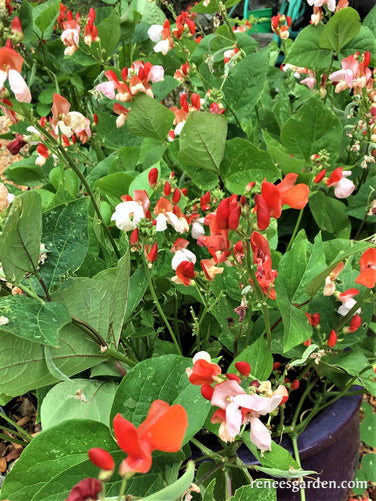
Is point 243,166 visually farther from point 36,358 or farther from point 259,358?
point 36,358

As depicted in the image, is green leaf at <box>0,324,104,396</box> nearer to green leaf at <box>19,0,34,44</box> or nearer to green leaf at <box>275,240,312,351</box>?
green leaf at <box>275,240,312,351</box>

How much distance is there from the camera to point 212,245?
51 cm

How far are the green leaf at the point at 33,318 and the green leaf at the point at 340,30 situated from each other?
73 cm

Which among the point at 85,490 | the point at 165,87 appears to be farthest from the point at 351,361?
the point at 165,87

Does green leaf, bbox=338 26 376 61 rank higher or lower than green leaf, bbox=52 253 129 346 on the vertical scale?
higher

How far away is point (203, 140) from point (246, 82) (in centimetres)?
26

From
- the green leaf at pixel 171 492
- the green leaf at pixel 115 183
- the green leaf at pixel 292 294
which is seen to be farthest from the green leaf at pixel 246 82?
the green leaf at pixel 171 492

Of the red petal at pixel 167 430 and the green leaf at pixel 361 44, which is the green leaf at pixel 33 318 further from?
the green leaf at pixel 361 44

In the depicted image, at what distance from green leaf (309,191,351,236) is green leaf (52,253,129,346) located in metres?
0.50

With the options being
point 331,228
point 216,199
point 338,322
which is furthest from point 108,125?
point 338,322

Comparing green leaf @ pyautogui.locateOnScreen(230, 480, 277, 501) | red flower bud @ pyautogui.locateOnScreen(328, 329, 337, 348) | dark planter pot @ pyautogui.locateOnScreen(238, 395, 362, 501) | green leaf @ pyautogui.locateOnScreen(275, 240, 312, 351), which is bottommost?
dark planter pot @ pyautogui.locateOnScreen(238, 395, 362, 501)

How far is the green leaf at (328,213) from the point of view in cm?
89

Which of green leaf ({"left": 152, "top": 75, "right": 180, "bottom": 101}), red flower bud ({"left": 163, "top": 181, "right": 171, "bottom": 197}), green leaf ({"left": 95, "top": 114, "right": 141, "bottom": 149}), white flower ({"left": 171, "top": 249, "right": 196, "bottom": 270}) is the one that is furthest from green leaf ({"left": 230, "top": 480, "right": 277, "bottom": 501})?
green leaf ({"left": 152, "top": 75, "right": 180, "bottom": 101})

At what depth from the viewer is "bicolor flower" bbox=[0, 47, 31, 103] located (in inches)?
19.2
